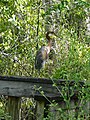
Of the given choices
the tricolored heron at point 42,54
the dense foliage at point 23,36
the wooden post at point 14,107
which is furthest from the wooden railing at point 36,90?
the dense foliage at point 23,36

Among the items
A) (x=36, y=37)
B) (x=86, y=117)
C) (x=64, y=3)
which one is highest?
(x=64, y=3)

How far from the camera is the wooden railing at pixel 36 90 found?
8.67 feet

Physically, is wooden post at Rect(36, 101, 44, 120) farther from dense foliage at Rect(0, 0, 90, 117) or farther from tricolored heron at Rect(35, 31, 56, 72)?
dense foliage at Rect(0, 0, 90, 117)

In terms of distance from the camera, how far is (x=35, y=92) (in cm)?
272

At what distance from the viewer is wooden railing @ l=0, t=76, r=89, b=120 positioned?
104 inches

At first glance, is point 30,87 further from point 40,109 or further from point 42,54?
point 42,54

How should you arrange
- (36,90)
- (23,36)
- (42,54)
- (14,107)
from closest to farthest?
(36,90) < (14,107) < (42,54) < (23,36)

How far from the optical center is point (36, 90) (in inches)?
107

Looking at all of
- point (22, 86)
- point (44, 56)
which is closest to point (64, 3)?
point (44, 56)

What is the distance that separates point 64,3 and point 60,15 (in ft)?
4.18

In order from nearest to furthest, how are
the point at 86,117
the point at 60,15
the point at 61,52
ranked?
the point at 86,117
the point at 61,52
the point at 60,15

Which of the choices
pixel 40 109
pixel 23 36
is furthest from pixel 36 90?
pixel 23 36

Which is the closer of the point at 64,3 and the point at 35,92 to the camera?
the point at 35,92

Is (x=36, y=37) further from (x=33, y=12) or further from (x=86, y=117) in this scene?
(x=86, y=117)
